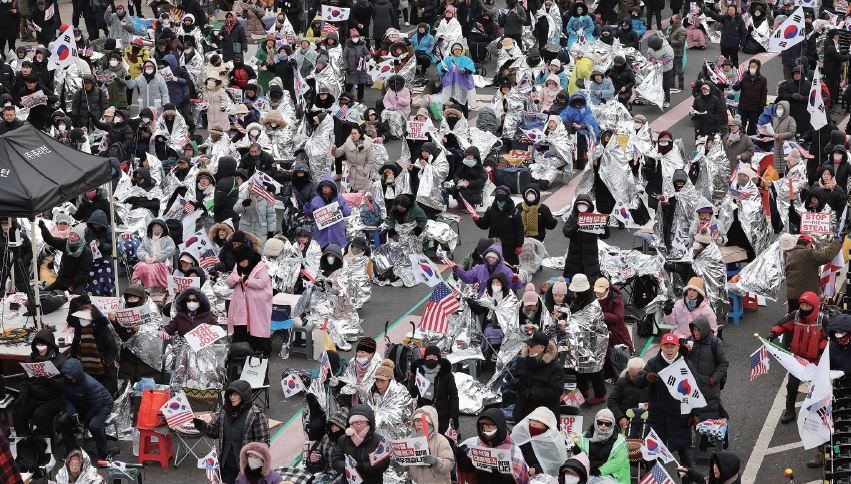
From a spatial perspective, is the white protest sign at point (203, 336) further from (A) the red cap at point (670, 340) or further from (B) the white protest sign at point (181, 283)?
(A) the red cap at point (670, 340)

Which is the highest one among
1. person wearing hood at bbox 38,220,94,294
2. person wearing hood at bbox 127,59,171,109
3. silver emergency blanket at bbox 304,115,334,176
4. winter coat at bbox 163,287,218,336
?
winter coat at bbox 163,287,218,336

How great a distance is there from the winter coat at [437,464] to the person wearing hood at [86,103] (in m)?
14.1

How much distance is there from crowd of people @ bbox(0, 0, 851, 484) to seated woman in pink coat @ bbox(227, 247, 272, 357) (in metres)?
0.03

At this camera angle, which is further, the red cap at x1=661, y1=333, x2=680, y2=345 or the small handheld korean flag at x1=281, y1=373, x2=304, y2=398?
the small handheld korean flag at x1=281, y1=373, x2=304, y2=398

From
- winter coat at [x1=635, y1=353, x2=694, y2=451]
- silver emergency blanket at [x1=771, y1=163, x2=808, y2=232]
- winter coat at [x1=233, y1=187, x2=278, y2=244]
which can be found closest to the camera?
winter coat at [x1=635, y1=353, x2=694, y2=451]

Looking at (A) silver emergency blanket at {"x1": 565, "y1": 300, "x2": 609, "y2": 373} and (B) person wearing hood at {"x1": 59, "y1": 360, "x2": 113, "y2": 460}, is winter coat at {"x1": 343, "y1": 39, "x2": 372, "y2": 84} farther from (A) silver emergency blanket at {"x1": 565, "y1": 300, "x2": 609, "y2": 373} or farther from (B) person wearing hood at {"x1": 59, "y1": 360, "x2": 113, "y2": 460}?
(B) person wearing hood at {"x1": 59, "y1": 360, "x2": 113, "y2": 460}

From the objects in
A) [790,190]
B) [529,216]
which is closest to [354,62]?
[529,216]

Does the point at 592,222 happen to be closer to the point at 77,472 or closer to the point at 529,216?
the point at 529,216

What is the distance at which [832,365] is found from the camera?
15.6 m

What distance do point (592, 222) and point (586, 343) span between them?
7.92 feet

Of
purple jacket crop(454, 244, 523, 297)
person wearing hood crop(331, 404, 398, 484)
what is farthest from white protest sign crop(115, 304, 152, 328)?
person wearing hood crop(331, 404, 398, 484)

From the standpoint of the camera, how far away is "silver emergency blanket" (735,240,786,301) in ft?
64.4

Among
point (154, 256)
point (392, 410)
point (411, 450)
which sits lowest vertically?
point (154, 256)

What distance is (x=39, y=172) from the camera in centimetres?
1744
